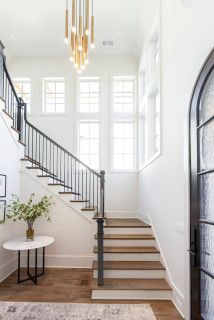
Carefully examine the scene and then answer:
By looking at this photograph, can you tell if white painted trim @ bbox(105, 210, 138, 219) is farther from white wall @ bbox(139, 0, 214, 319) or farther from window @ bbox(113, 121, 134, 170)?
white wall @ bbox(139, 0, 214, 319)

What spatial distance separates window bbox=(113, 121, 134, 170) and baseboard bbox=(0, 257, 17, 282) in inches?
148

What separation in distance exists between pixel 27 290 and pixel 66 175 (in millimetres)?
3700

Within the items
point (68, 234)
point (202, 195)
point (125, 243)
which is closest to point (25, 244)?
point (68, 234)

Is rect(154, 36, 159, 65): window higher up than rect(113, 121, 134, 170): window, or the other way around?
rect(154, 36, 159, 65): window

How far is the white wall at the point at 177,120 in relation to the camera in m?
2.93

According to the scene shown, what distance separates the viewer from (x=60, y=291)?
4309 mm

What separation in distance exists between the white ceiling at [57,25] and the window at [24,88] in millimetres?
722

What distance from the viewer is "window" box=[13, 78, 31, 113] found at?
805 centimetres

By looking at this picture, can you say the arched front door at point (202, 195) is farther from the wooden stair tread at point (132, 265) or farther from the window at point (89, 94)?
the window at point (89, 94)

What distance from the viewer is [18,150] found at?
5824 mm

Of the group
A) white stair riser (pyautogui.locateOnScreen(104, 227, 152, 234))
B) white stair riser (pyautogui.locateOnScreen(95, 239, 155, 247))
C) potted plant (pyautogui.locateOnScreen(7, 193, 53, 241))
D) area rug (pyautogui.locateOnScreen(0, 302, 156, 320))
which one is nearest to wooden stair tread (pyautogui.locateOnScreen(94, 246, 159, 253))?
white stair riser (pyautogui.locateOnScreen(95, 239, 155, 247))

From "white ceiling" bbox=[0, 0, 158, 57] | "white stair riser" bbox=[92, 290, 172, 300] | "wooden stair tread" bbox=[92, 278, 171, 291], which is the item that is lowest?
"white stair riser" bbox=[92, 290, 172, 300]

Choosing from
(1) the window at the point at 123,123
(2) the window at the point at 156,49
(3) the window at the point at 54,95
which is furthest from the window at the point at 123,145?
(2) the window at the point at 156,49

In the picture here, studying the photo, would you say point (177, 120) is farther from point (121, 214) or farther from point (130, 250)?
point (121, 214)
